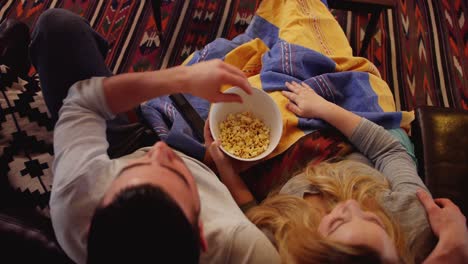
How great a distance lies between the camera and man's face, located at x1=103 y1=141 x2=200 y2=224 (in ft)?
1.87

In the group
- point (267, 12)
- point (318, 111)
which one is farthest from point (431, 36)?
point (318, 111)

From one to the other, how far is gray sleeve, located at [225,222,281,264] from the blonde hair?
53 mm

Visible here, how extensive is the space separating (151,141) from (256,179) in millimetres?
342

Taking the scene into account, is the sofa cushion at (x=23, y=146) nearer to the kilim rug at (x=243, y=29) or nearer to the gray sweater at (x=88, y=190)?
the gray sweater at (x=88, y=190)

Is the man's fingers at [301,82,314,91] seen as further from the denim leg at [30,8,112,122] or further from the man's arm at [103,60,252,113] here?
the denim leg at [30,8,112,122]

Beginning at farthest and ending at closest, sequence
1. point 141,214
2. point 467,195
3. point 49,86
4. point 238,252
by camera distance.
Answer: point 467,195, point 49,86, point 238,252, point 141,214

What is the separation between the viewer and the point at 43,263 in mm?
767

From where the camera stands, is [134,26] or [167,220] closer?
[167,220]

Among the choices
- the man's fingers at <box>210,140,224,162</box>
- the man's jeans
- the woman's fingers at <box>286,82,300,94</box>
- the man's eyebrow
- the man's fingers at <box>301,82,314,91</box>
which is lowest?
the man's fingers at <box>210,140,224,162</box>

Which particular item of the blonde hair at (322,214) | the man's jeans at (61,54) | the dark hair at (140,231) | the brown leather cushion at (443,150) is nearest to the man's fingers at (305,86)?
the blonde hair at (322,214)

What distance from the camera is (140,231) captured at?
515 mm

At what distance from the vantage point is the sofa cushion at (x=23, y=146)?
Answer: 0.90 metres

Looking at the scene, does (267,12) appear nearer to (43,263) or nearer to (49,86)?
(49,86)

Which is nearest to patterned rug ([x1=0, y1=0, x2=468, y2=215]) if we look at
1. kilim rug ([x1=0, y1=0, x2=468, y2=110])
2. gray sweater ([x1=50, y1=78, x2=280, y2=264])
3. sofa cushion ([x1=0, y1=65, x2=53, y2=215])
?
kilim rug ([x1=0, y1=0, x2=468, y2=110])
